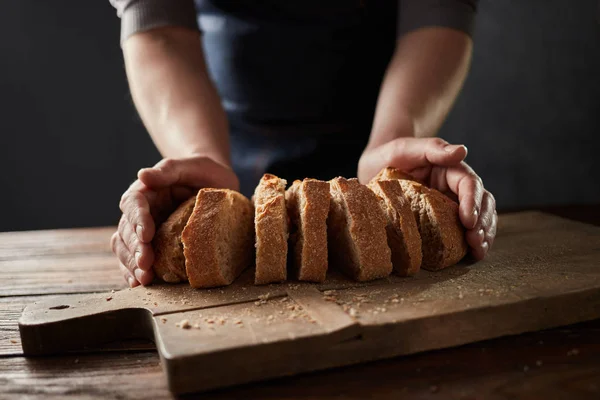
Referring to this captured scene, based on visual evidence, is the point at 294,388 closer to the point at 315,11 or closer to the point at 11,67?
the point at 315,11

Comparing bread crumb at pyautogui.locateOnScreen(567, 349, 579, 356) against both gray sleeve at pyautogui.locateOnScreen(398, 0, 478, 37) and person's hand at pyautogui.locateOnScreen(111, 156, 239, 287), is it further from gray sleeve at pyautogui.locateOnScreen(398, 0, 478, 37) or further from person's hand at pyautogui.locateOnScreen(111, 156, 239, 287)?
gray sleeve at pyautogui.locateOnScreen(398, 0, 478, 37)

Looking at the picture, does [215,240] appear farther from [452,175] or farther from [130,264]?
[452,175]

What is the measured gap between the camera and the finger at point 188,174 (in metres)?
2.02

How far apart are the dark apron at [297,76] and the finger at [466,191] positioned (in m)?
1.22

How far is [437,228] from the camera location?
1896 mm

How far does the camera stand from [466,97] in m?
5.72

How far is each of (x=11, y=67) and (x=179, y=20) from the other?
2612 mm

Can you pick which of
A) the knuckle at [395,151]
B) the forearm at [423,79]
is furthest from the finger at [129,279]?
the forearm at [423,79]

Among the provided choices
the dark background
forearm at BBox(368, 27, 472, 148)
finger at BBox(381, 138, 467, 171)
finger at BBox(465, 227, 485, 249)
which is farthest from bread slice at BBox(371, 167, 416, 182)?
the dark background

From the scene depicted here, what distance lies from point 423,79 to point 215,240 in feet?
5.37

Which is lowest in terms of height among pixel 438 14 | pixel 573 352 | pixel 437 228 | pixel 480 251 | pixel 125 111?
pixel 573 352

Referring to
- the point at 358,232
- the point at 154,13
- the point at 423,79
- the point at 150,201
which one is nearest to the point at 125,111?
the point at 154,13

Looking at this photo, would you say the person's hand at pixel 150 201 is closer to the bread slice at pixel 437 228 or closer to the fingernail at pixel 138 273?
the fingernail at pixel 138 273

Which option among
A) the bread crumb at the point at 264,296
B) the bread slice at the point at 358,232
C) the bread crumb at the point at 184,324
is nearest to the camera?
the bread crumb at the point at 184,324
